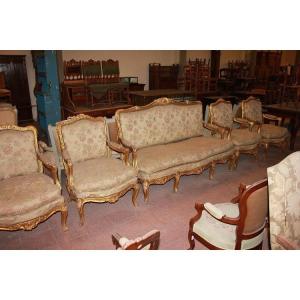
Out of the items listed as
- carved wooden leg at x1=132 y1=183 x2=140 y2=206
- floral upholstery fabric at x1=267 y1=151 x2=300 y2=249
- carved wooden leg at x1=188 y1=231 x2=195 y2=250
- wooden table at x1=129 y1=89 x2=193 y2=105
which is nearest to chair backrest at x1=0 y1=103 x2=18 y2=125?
carved wooden leg at x1=132 y1=183 x2=140 y2=206

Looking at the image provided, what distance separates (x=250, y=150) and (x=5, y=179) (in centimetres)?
361

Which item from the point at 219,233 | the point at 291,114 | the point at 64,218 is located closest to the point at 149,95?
the point at 291,114

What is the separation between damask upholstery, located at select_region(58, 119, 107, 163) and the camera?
3256 millimetres

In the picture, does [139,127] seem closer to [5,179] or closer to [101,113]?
[5,179]

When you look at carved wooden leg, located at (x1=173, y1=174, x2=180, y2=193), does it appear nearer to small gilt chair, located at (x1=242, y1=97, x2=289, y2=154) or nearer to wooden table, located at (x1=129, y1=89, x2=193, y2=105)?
small gilt chair, located at (x1=242, y1=97, x2=289, y2=154)

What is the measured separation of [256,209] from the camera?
6.67 ft

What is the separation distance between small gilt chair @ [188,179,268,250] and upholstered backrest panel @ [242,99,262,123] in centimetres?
300

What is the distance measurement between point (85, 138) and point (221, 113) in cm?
247

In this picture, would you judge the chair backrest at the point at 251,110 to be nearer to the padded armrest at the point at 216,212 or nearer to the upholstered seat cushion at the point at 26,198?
the padded armrest at the point at 216,212

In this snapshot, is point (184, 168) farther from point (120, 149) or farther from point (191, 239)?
point (191, 239)

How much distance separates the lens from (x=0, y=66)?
6852 millimetres

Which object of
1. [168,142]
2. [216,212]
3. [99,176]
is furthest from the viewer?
[168,142]

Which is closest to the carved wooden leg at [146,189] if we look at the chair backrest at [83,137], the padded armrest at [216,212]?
the chair backrest at [83,137]
